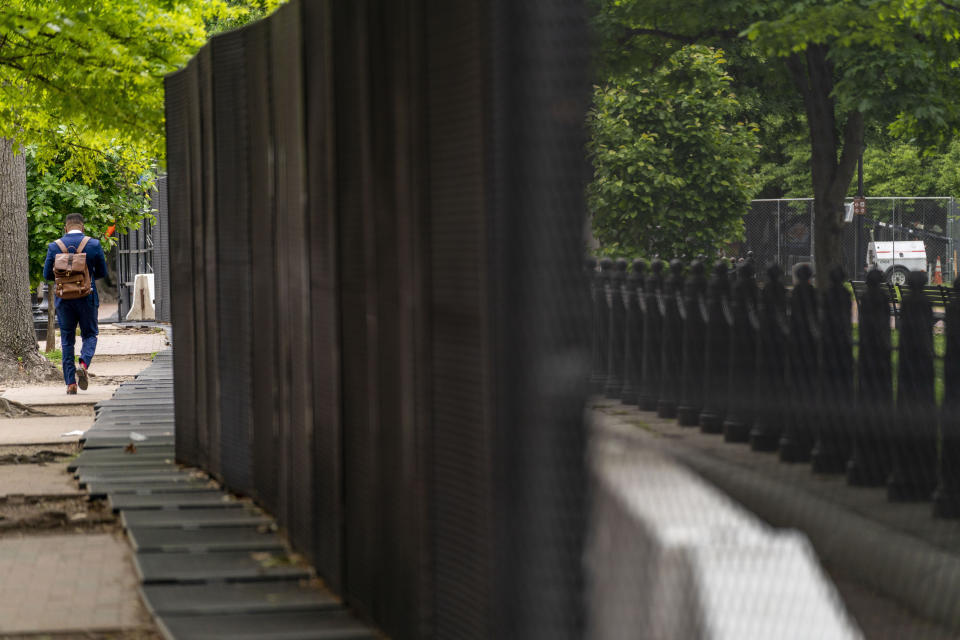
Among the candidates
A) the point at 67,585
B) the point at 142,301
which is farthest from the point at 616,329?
the point at 142,301

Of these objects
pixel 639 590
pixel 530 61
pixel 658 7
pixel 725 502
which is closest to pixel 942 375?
pixel 725 502

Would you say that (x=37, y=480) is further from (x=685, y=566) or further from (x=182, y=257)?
(x=685, y=566)

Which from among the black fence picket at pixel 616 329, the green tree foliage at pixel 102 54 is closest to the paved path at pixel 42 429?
the green tree foliage at pixel 102 54

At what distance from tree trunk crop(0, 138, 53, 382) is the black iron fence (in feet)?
50.3

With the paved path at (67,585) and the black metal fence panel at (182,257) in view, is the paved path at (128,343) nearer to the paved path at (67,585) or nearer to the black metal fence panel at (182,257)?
the black metal fence panel at (182,257)

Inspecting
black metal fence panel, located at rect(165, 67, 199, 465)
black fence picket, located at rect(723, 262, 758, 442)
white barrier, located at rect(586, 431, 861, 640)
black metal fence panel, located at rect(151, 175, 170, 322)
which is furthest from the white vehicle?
black metal fence panel, located at rect(151, 175, 170, 322)

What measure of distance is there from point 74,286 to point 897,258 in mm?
13475

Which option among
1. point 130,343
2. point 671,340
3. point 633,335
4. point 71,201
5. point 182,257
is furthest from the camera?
point 71,201

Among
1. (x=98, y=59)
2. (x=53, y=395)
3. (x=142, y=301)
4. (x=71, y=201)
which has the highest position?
(x=98, y=59)

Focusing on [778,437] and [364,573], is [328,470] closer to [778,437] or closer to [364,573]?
[364,573]

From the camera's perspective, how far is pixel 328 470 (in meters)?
5.84

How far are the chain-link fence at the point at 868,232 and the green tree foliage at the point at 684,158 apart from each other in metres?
0.07

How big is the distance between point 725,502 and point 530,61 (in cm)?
123

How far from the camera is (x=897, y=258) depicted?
2221 mm
